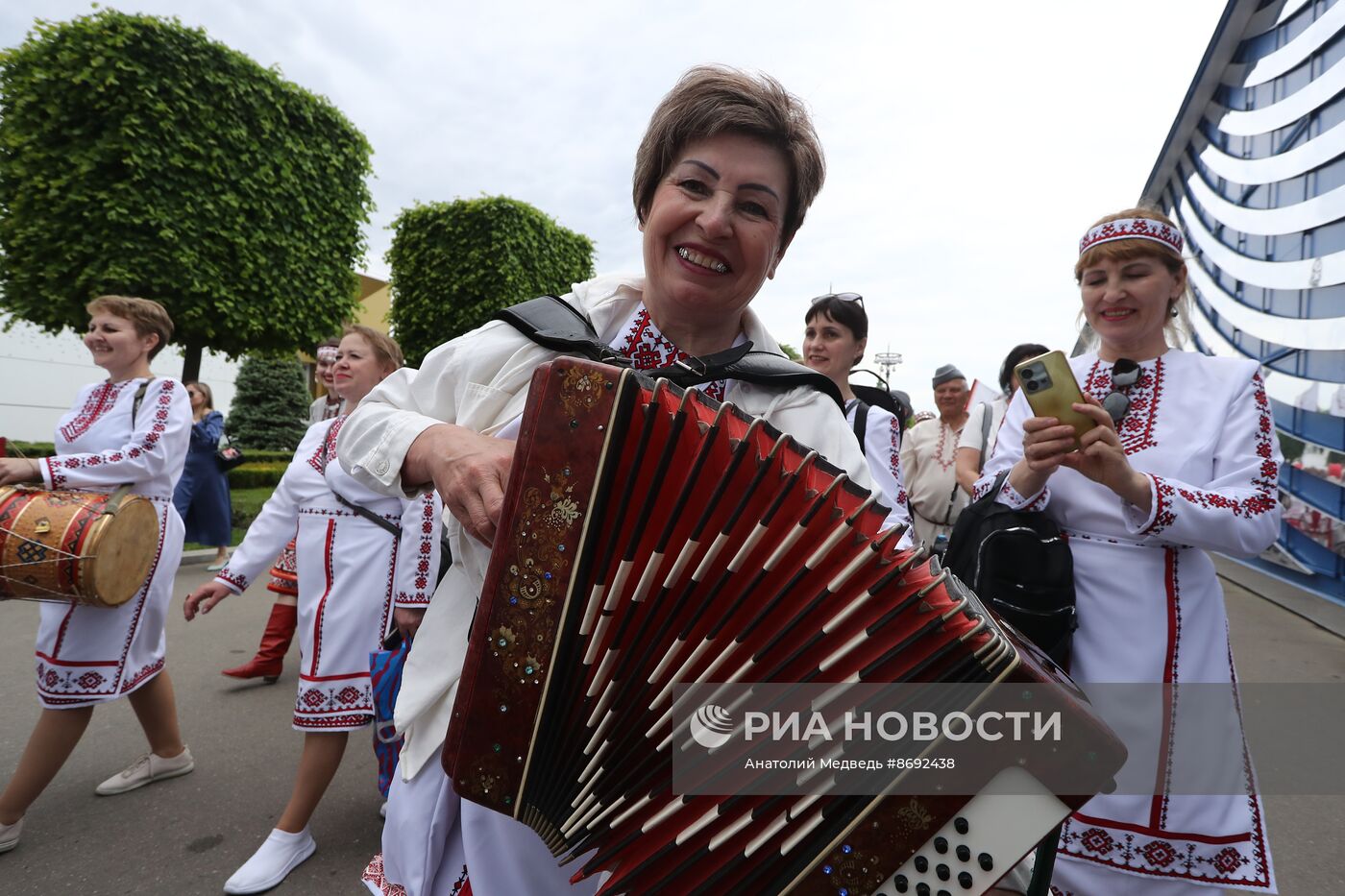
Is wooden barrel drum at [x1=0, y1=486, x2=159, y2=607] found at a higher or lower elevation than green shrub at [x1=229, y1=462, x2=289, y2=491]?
higher

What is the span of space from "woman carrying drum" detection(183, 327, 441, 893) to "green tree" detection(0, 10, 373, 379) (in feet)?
29.8

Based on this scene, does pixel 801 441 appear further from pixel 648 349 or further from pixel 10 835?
pixel 10 835

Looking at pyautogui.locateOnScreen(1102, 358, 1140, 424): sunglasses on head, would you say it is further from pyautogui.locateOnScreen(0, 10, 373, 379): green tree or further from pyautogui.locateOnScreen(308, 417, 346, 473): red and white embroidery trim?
pyautogui.locateOnScreen(0, 10, 373, 379): green tree

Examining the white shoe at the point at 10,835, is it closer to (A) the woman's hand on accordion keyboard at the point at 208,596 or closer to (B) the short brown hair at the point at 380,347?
(A) the woman's hand on accordion keyboard at the point at 208,596

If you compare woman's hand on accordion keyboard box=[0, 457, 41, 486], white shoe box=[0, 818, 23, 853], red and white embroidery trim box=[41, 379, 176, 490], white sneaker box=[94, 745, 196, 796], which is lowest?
white shoe box=[0, 818, 23, 853]

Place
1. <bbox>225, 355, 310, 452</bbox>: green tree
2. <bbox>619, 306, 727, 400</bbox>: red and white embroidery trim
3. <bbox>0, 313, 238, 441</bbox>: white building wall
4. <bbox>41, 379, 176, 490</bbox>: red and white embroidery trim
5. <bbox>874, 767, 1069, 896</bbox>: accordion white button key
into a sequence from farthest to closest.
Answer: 1. <bbox>225, 355, 310, 452</bbox>: green tree
2. <bbox>0, 313, 238, 441</bbox>: white building wall
3. <bbox>41, 379, 176, 490</bbox>: red and white embroidery trim
4. <bbox>619, 306, 727, 400</bbox>: red and white embroidery trim
5. <bbox>874, 767, 1069, 896</bbox>: accordion white button key

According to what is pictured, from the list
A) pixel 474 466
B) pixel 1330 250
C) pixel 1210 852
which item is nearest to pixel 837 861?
pixel 474 466

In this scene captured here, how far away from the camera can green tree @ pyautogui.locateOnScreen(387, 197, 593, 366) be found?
16.7m

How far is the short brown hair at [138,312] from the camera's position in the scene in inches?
122

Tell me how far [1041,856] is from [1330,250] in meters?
8.47

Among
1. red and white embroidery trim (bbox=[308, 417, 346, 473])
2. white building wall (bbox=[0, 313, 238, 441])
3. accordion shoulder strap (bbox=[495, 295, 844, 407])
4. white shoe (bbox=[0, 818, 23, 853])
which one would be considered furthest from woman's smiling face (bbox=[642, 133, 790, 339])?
white building wall (bbox=[0, 313, 238, 441])

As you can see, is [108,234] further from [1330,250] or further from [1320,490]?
[1320,490]

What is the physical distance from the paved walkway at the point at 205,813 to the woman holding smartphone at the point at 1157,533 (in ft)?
5.61

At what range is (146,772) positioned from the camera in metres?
3.22
